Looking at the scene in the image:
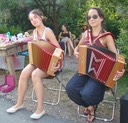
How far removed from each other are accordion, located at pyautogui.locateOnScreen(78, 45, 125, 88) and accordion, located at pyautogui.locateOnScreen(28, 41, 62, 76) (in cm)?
50

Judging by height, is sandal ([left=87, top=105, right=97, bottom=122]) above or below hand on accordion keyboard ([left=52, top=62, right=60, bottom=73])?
below

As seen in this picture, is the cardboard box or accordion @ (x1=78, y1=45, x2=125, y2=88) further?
the cardboard box

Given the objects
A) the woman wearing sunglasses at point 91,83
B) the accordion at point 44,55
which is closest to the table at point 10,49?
the accordion at point 44,55

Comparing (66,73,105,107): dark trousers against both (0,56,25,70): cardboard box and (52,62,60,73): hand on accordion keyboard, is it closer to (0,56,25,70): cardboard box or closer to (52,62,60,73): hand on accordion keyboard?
(52,62,60,73): hand on accordion keyboard

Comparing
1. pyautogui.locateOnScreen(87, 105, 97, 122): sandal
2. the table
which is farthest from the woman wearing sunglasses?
the table

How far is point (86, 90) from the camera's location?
3793 millimetres

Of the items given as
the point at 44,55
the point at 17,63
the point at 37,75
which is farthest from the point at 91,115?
the point at 17,63

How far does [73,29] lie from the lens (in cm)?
1153

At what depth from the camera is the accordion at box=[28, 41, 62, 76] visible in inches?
163

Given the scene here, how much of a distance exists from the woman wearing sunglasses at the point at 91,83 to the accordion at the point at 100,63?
98 mm

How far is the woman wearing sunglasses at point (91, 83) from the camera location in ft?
12.4

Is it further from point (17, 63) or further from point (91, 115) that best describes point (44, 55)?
point (17, 63)

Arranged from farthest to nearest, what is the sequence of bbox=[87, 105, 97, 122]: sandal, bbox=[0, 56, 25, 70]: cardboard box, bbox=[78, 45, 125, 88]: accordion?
bbox=[0, 56, 25, 70]: cardboard box < bbox=[87, 105, 97, 122]: sandal < bbox=[78, 45, 125, 88]: accordion

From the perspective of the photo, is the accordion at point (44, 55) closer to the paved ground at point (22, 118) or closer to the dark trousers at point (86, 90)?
the dark trousers at point (86, 90)
